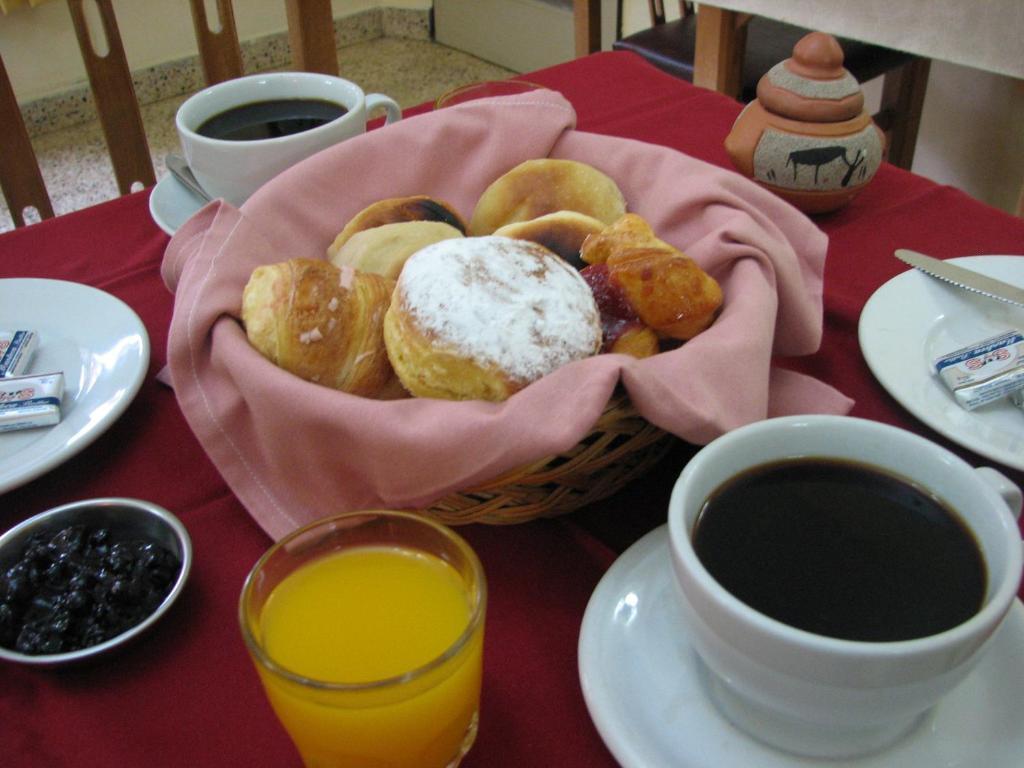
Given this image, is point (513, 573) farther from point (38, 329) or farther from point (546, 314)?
point (38, 329)

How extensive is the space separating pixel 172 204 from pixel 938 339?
764 mm

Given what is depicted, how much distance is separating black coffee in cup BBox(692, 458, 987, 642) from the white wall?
274 centimetres

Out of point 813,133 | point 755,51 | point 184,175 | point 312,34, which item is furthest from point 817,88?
point 755,51

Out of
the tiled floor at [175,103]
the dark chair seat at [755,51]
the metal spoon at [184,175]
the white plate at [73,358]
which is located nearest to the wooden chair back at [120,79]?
the metal spoon at [184,175]

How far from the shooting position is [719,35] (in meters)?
1.71

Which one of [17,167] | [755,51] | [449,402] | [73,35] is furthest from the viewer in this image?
[73,35]

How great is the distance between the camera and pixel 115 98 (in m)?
1.34

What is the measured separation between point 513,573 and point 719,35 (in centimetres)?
145

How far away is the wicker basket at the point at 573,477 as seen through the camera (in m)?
0.52

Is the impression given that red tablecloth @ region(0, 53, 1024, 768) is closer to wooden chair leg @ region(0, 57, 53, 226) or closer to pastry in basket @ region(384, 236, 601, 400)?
pastry in basket @ region(384, 236, 601, 400)

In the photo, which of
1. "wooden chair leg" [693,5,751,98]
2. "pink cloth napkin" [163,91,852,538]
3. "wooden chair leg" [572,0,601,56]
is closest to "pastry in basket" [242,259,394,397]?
"pink cloth napkin" [163,91,852,538]

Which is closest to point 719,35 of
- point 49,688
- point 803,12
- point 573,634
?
point 803,12

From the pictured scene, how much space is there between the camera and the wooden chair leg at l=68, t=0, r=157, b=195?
1.26 metres

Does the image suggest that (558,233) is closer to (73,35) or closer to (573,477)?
(573,477)
